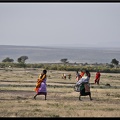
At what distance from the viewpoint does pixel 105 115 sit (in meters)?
15.2

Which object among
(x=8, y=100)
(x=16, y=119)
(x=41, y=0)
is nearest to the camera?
(x=41, y=0)

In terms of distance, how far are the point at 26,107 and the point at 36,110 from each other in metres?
1.14

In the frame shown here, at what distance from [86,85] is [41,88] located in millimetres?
2318

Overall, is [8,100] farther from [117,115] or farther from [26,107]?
[117,115]

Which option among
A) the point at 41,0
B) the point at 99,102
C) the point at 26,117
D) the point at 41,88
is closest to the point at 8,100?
the point at 41,88

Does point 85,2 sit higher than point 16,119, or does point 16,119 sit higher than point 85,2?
point 85,2

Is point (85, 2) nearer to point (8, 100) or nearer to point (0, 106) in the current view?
point (0, 106)

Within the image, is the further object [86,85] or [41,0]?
[86,85]

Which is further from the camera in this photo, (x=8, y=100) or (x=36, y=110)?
(x=8, y=100)

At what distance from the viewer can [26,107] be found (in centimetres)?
1705

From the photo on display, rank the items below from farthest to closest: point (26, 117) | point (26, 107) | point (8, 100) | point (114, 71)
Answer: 1. point (114, 71)
2. point (8, 100)
3. point (26, 107)
4. point (26, 117)

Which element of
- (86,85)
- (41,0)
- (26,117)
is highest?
(41,0)

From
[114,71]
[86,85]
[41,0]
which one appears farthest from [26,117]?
[114,71]

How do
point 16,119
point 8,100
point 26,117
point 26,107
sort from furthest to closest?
point 8,100, point 26,107, point 26,117, point 16,119
